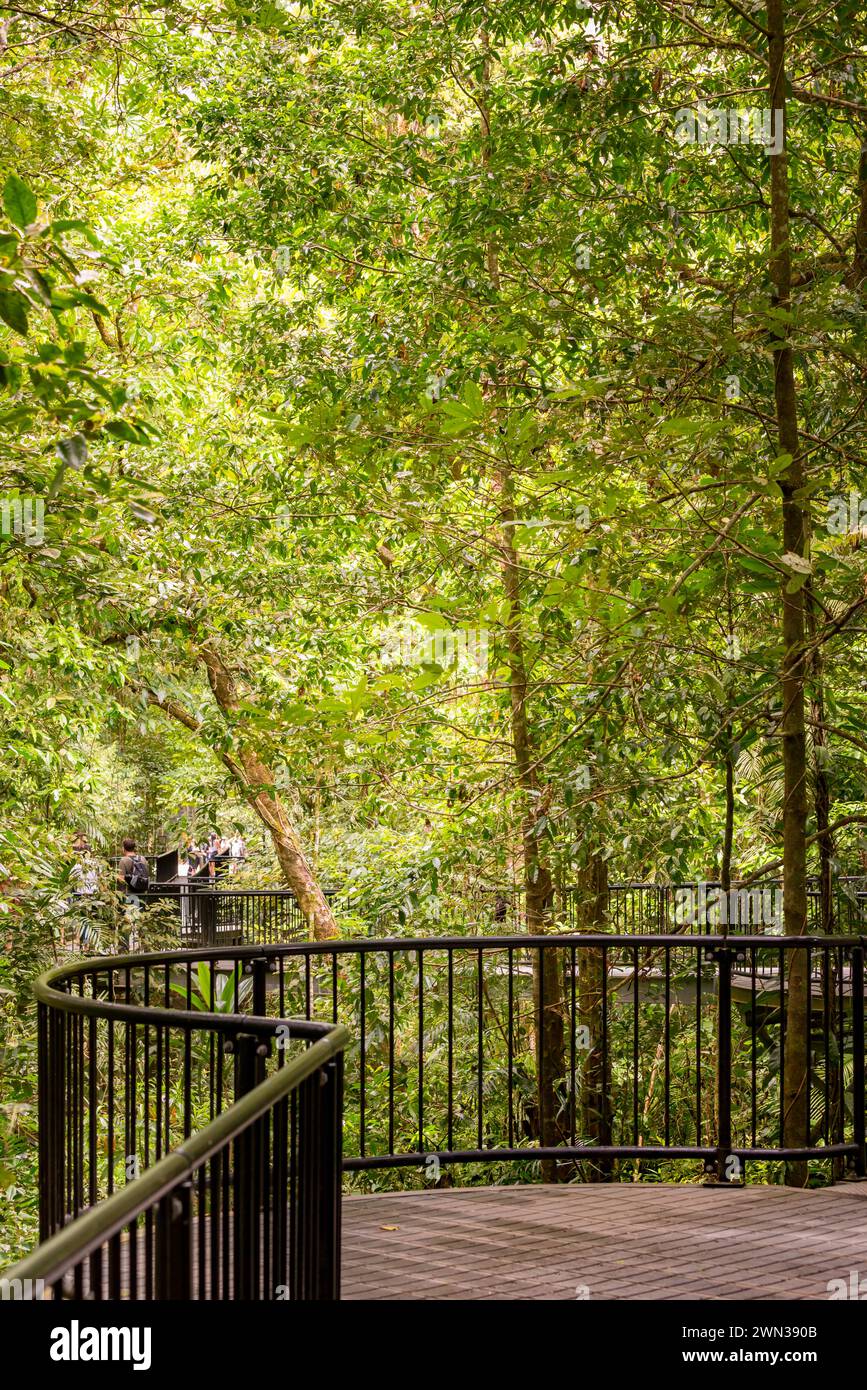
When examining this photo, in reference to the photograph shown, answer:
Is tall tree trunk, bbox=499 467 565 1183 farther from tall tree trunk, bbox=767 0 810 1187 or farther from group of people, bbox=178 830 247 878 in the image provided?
group of people, bbox=178 830 247 878

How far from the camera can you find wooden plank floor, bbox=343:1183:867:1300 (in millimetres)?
5254

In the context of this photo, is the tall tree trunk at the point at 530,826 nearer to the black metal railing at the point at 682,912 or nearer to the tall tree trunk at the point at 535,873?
the tall tree trunk at the point at 535,873

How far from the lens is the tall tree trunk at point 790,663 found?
6.73 metres

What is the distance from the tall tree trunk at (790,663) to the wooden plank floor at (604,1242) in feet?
1.96

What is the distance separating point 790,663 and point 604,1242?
319 centimetres

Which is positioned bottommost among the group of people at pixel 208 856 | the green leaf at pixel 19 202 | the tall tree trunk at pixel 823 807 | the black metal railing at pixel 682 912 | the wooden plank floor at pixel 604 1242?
the wooden plank floor at pixel 604 1242

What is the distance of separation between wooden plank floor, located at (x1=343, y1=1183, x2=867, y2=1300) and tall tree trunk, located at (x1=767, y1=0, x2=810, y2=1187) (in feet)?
1.96

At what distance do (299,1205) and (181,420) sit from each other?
1099 cm

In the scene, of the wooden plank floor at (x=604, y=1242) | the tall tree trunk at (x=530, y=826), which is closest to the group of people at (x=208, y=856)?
the tall tree trunk at (x=530, y=826)

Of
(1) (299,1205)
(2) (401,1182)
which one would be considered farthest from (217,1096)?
(2) (401,1182)

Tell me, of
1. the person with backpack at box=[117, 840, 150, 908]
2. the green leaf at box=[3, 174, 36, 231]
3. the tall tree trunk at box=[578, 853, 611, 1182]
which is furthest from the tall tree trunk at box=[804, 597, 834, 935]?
the person with backpack at box=[117, 840, 150, 908]

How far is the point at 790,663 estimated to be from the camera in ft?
23.9

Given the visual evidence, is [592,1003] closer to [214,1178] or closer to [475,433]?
[475,433]

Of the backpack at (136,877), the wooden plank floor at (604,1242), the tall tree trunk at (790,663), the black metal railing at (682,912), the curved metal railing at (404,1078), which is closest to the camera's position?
the curved metal railing at (404,1078)
